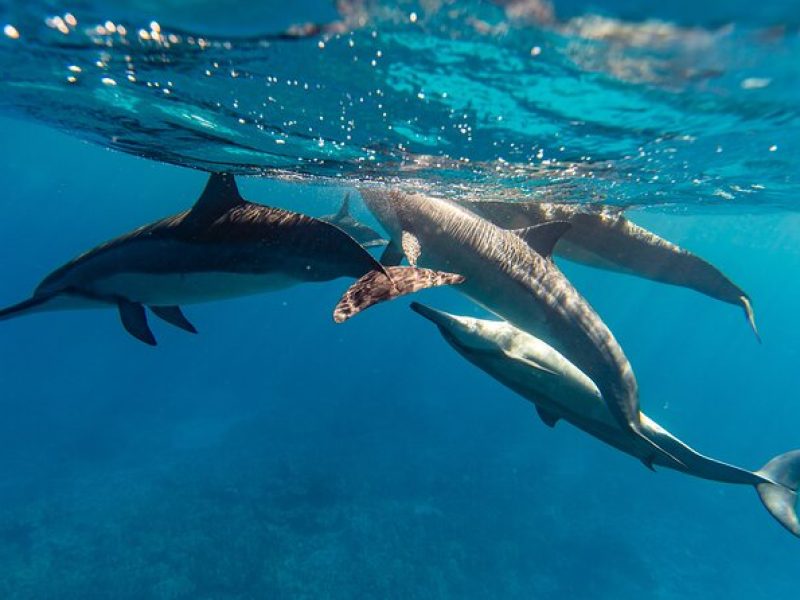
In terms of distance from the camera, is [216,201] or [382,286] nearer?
[382,286]

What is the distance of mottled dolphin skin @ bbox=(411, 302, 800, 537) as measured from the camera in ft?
25.6

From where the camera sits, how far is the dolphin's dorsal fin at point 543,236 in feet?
26.1

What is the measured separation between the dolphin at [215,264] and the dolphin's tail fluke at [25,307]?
12mm

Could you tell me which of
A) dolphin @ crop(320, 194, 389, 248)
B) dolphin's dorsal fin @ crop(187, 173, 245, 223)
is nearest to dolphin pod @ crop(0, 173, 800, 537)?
dolphin's dorsal fin @ crop(187, 173, 245, 223)

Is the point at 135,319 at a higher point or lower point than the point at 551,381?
higher

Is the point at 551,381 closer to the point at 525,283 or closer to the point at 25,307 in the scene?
the point at 525,283

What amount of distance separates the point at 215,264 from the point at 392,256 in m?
3.04

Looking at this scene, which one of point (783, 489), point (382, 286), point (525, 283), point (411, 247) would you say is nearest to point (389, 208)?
point (411, 247)

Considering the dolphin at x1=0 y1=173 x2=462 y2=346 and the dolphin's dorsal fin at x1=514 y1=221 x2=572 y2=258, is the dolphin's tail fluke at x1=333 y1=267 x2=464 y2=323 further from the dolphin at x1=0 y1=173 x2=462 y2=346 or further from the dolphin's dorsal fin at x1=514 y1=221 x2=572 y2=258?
the dolphin's dorsal fin at x1=514 y1=221 x2=572 y2=258

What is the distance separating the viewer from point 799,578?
1415 inches

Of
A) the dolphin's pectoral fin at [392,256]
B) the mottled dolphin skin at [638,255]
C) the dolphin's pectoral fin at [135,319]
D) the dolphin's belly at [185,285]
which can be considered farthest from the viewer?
A: the mottled dolphin skin at [638,255]

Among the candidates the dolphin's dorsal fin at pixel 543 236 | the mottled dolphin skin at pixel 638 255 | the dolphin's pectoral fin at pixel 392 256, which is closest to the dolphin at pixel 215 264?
the dolphin's pectoral fin at pixel 392 256

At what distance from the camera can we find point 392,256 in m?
8.33

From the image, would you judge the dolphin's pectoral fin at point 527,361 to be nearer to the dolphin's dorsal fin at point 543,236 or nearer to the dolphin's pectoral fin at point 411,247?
the dolphin's dorsal fin at point 543,236
